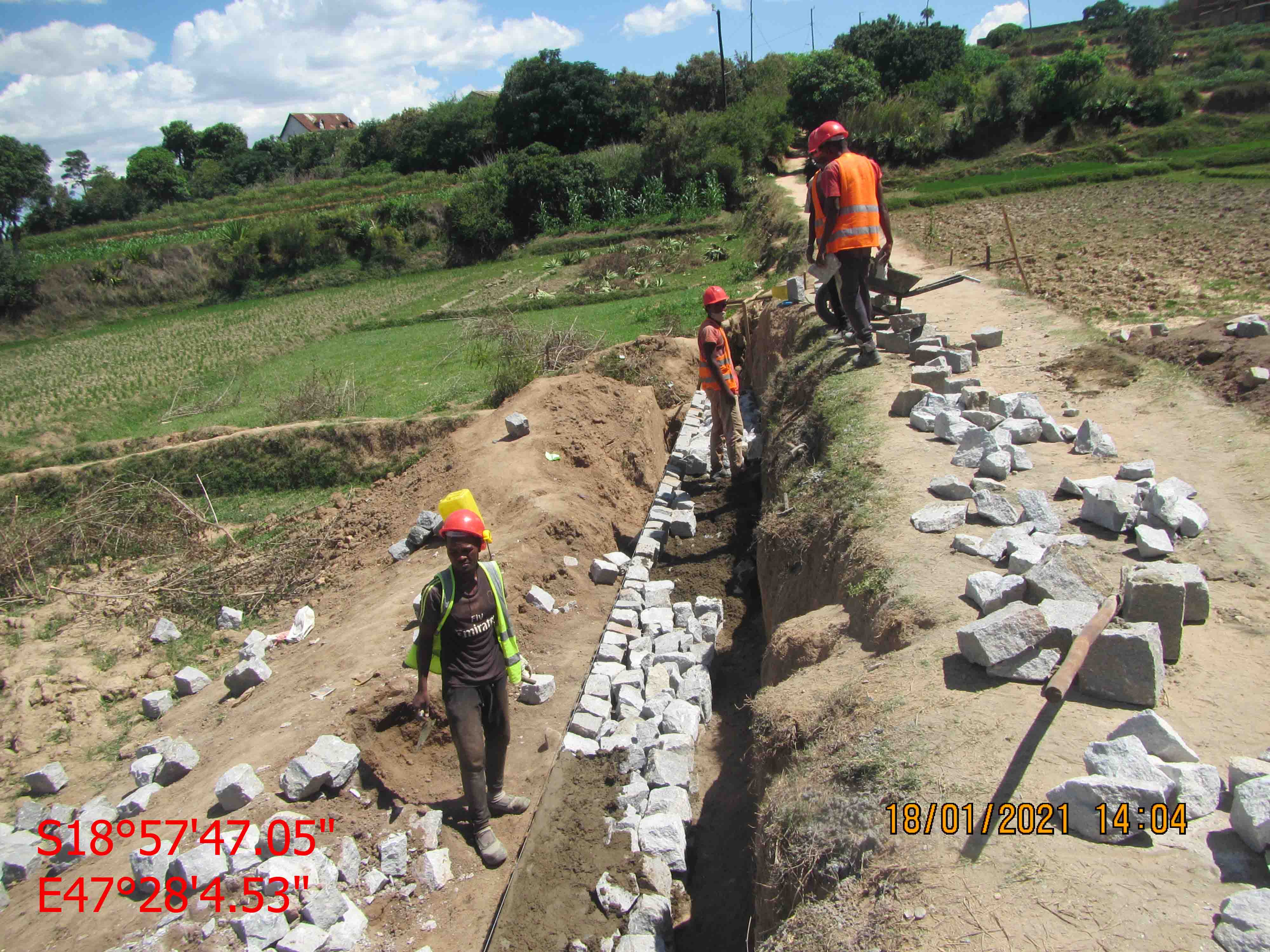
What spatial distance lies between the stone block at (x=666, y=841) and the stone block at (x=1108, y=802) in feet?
7.62

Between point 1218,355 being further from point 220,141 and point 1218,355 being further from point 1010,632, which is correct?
point 220,141

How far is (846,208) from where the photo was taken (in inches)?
262

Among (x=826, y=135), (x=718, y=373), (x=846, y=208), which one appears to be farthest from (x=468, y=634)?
(x=826, y=135)

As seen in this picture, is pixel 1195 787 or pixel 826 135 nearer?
pixel 1195 787

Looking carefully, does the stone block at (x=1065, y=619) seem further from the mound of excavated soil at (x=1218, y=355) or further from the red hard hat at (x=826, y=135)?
the red hard hat at (x=826, y=135)

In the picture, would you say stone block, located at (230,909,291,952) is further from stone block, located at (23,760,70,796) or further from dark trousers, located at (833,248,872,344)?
dark trousers, located at (833,248,872,344)

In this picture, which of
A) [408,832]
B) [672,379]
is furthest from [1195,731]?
[672,379]

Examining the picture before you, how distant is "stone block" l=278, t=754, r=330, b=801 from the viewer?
180 inches

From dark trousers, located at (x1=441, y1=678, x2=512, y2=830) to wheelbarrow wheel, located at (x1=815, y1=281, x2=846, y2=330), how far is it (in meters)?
5.18

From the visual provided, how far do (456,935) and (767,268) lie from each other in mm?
16458

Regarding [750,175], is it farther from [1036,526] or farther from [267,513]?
[1036,526]

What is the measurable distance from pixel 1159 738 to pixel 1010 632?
0.62 metres

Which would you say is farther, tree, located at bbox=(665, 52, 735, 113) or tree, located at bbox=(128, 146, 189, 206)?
tree, located at bbox=(128, 146, 189, 206)

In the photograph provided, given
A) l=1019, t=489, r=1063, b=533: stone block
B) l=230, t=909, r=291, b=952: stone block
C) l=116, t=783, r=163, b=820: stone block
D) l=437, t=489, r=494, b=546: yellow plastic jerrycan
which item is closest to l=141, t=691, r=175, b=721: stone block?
l=116, t=783, r=163, b=820: stone block
